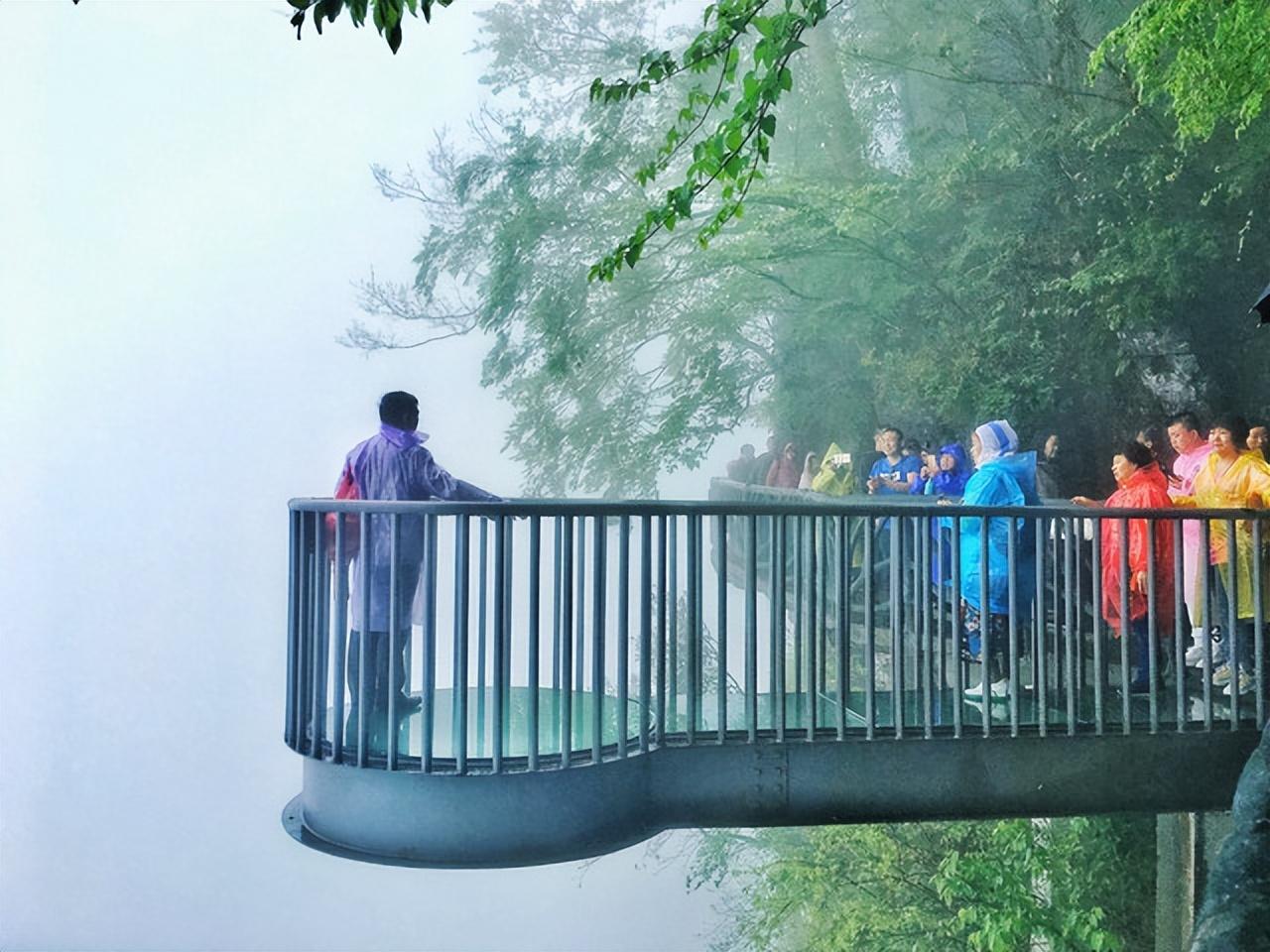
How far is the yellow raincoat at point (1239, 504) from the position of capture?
180 inches

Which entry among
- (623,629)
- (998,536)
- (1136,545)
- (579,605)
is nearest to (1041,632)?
(998,536)

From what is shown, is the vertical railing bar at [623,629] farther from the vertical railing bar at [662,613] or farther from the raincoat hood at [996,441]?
the raincoat hood at [996,441]

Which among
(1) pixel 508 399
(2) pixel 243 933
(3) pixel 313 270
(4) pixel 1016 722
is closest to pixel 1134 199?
(4) pixel 1016 722

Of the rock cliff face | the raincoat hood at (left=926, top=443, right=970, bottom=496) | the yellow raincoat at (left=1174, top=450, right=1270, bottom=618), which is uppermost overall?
the raincoat hood at (left=926, top=443, right=970, bottom=496)

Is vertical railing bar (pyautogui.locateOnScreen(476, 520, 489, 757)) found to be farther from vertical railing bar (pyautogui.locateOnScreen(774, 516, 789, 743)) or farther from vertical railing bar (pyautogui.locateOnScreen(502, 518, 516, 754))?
vertical railing bar (pyautogui.locateOnScreen(774, 516, 789, 743))

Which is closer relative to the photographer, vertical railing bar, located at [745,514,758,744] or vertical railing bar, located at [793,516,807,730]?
vertical railing bar, located at [745,514,758,744]

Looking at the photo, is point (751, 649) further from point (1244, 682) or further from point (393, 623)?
point (1244, 682)

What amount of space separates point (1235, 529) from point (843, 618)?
1.58 metres

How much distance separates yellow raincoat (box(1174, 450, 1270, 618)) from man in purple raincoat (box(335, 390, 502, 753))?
2820 mm

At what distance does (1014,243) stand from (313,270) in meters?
10.1

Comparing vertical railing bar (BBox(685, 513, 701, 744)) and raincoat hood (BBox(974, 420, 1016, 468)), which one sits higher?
raincoat hood (BBox(974, 420, 1016, 468))

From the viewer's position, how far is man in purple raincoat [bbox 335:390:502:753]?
3.91 metres

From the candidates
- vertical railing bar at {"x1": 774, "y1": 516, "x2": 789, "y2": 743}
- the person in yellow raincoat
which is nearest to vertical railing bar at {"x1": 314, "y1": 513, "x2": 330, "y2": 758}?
vertical railing bar at {"x1": 774, "y1": 516, "x2": 789, "y2": 743}

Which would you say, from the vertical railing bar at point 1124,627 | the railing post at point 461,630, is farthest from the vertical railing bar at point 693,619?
the vertical railing bar at point 1124,627
